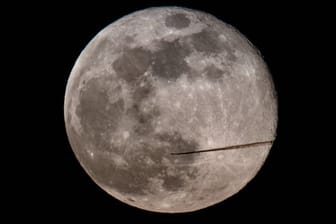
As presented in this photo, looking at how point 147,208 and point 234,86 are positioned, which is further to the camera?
point 147,208

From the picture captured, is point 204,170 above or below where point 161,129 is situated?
below

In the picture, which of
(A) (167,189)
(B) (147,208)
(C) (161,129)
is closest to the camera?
(C) (161,129)

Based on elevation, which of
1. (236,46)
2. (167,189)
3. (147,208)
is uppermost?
(236,46)

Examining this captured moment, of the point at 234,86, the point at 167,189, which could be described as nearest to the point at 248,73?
the point at 234,86

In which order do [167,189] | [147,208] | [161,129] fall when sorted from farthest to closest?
[147,208] → [167,189] → [161,129]

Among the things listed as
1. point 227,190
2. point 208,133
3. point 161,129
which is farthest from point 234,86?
point 227,190

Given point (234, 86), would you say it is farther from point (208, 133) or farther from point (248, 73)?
point (208, 133)
